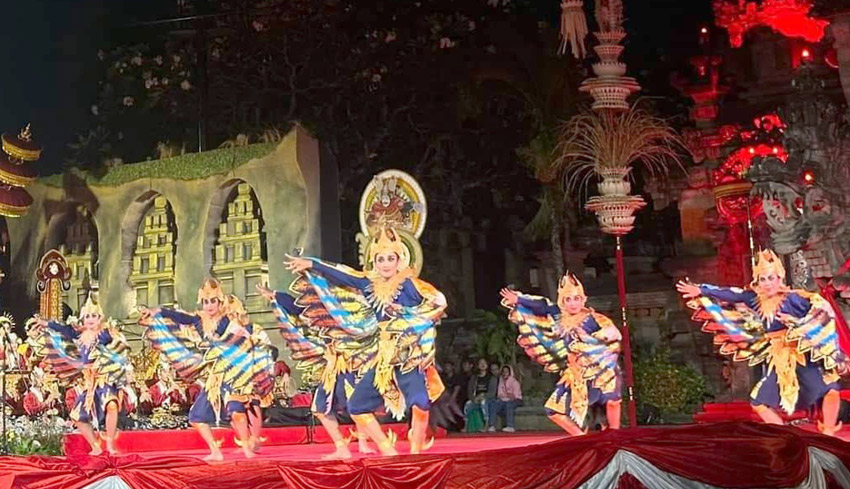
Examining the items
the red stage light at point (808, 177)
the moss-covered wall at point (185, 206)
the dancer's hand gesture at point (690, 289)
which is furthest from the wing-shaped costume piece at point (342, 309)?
the moss-covered wall at point (185, 206)

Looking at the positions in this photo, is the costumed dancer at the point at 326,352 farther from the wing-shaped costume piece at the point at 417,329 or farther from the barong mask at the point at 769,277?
the barong mask at the point at 769,277

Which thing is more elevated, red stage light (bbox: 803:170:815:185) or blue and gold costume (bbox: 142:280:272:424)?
red stage light (bbox: 803:170:815:185)

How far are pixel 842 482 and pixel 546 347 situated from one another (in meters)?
2.30

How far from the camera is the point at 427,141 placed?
37.4 feet

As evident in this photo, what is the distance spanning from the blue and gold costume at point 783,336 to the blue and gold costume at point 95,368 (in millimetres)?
3923

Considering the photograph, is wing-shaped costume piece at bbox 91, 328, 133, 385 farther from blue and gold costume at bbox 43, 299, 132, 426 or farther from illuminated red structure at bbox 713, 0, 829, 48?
illuminated red structure at bbox 713, 0, 829, 48

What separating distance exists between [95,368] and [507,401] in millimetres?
4033

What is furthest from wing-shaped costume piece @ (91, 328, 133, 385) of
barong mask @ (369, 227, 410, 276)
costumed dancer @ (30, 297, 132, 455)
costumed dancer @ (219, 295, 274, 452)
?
barong mask @ (369, 227, 410, 276)

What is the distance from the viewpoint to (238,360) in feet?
23.4

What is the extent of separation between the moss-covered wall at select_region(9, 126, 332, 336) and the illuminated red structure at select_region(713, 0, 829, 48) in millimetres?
4165

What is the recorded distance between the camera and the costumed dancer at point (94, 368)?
25.5ft

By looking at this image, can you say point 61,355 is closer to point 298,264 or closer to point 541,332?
point 298,264

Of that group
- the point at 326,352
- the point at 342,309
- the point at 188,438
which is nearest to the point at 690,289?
the point at 342,309

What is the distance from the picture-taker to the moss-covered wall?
11.5 metres
